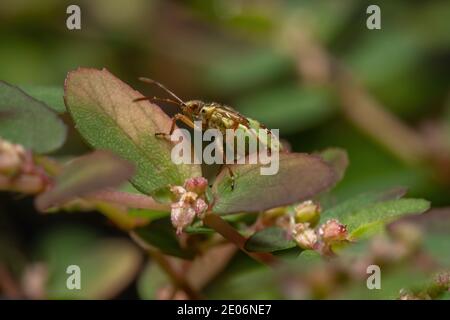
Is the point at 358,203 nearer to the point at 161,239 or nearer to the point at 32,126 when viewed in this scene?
the point at 161,239

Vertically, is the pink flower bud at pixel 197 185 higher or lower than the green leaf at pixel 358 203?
higher

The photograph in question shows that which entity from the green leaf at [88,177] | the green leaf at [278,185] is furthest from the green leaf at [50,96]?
the green leaf at [278,185]

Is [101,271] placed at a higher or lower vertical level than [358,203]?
lower

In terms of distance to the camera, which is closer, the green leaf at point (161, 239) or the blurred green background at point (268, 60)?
the green leaf at point (161, 239)

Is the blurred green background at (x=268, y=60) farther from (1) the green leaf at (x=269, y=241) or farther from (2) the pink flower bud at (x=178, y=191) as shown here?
(2) the pink flower bud at (x=178, y=191)

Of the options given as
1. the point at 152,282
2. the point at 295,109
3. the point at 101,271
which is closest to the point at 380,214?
the point at 152,282

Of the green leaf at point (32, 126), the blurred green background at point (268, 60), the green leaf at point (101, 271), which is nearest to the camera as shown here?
the green leaf at point (32, 126)

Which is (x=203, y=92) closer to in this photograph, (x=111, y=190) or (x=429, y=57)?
(x=429, y=57)

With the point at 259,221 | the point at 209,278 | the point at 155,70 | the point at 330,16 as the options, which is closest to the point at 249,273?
the point at 209,278

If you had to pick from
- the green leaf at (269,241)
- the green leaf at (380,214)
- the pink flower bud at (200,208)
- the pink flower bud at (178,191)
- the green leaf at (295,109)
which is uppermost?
the green leaf at (295,109)
